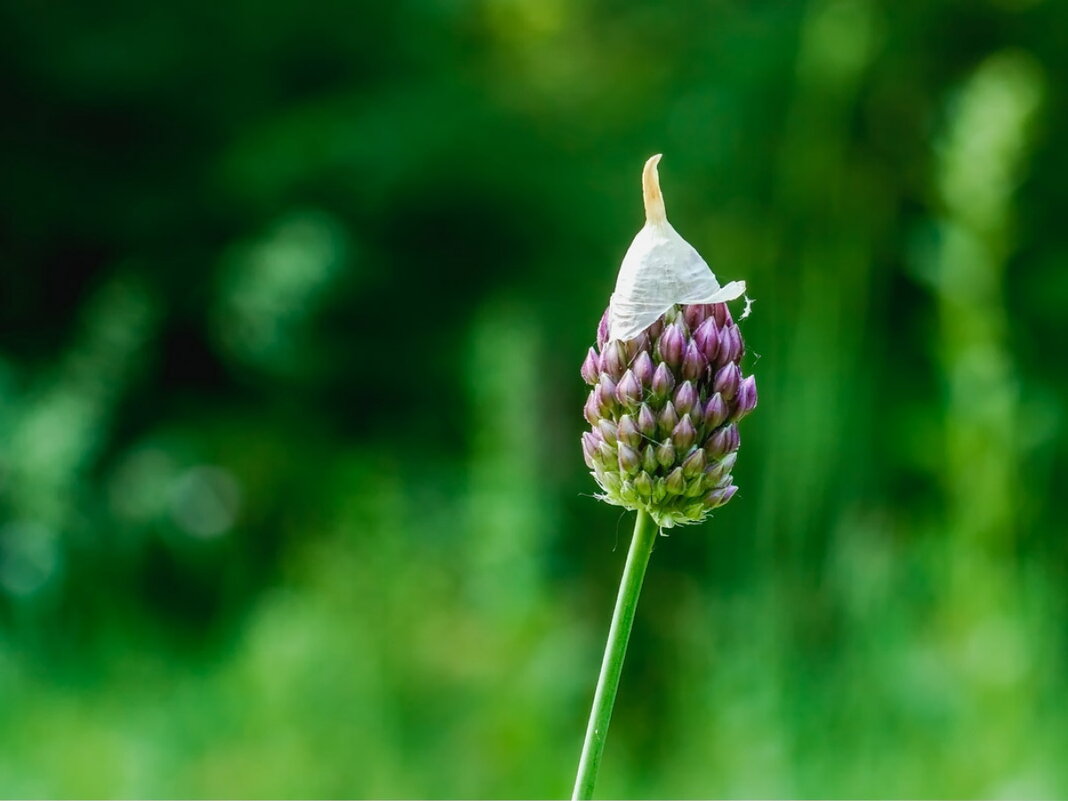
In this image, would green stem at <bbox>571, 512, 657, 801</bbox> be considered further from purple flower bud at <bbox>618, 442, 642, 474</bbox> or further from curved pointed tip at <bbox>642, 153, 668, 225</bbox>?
curved pointed tip at <bbox>642, 153, 668, 225</bbox>

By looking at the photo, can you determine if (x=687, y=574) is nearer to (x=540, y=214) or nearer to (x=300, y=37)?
(x=540, y=214)

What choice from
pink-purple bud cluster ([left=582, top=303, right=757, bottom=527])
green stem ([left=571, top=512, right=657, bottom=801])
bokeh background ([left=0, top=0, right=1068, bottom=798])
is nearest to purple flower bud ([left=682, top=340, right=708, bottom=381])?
pink-purple bud cluster ([left=582, top=303, right=757, bottom=527])

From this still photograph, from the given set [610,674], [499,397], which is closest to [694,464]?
[610,674]

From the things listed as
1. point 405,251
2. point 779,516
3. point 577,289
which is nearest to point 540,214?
point 577,289

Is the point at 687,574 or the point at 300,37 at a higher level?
the point at 300,37

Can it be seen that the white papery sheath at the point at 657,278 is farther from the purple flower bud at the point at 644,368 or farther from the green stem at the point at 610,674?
the green stem at the point at 610,674

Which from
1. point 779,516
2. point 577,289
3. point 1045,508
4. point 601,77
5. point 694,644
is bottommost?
point 694,644

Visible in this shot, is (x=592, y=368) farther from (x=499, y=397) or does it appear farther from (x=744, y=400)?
(x=499, y=397)
